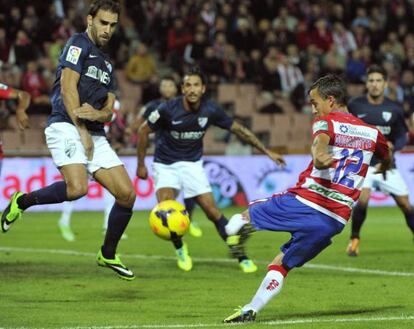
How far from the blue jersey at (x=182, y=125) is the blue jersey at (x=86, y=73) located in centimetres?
237

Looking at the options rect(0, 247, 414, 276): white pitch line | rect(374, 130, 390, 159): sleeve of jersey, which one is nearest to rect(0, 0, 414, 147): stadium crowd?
rect(0, 247, 414, 276): white pitch line

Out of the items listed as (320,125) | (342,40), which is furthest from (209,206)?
(342,40)

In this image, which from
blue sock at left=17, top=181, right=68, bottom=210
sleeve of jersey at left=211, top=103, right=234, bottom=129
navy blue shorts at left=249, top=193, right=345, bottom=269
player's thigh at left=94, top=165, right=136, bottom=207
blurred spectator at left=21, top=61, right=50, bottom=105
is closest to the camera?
navy blue shorts at left=249, top=193, right=345, bottom=269

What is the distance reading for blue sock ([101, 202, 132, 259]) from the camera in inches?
398

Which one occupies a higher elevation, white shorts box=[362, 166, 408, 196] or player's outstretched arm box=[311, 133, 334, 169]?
player's outstretched arm box=[311, 133, 334, 169]

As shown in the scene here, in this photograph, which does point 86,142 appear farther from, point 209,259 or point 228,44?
point 228,44

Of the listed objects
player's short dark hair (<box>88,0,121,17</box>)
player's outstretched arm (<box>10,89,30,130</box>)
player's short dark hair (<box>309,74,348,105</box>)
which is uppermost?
player's short dark hair (<box>88,0,121,17</box>)

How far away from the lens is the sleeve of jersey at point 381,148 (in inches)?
338

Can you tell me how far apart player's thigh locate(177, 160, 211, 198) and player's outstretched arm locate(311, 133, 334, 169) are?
4410 millimetres

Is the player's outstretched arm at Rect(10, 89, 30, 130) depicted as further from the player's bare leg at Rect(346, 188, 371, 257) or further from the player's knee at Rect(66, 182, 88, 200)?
the player's bare leg at Rect(346, 188, 371, 257)

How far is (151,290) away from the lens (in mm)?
10312

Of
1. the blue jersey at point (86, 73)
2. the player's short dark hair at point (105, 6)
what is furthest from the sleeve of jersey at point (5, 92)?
the player's short dark hair at point (105, 6)

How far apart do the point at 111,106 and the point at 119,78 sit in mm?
14022

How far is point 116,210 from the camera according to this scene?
10.2 metres
